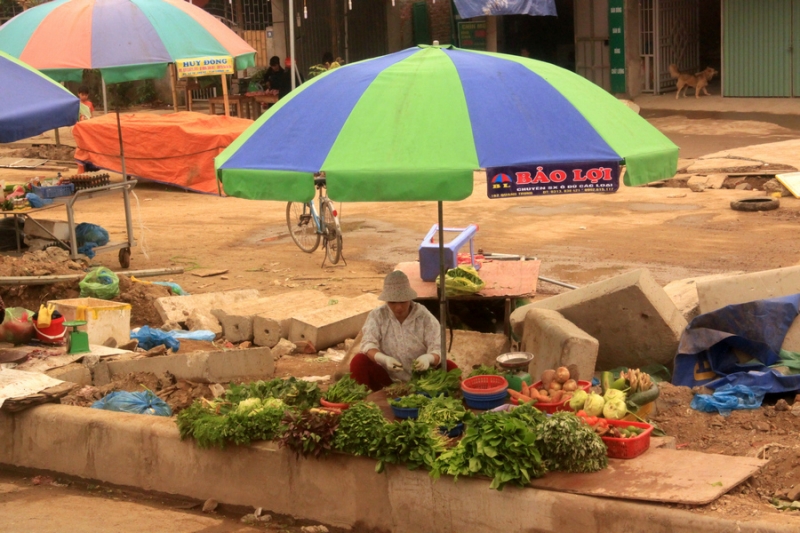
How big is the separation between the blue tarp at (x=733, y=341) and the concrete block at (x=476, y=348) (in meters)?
1.36

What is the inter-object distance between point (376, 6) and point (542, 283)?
19951 mm

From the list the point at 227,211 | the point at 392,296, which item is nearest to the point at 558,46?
the point at 227,211

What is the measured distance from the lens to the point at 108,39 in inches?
447

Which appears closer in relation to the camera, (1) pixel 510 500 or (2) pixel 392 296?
(1) pixel 510 500

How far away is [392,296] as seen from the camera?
643cm

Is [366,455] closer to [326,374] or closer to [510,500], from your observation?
[510,500]

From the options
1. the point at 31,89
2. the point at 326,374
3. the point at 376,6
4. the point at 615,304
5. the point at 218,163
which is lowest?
the point at 326,374

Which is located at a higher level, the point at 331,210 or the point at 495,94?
the point at 495,94

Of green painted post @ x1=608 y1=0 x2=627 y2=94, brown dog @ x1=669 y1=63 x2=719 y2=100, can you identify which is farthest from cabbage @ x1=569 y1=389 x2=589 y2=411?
green painted post @ x1=608 y1=0 x2=627 y2=94

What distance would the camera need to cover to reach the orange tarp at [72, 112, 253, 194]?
722 inches

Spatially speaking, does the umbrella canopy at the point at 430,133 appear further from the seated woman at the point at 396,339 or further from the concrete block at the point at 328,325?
the concrete block at the point at 328,325

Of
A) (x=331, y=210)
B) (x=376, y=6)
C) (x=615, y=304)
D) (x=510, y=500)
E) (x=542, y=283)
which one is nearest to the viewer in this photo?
(x=510, y=500)

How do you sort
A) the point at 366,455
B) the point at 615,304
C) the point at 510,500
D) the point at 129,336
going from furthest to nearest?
the point at 129,336 < the point at 615,304 < the point at 366,455 < the point at 510,500

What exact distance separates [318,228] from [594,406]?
763 cm
